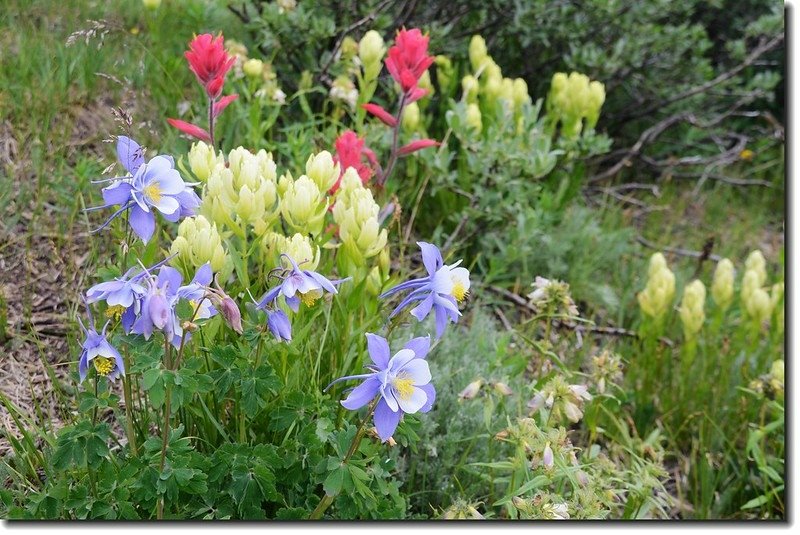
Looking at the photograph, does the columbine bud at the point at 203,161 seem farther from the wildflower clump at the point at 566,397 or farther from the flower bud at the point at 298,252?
the wildflower clump at the point at 566,397

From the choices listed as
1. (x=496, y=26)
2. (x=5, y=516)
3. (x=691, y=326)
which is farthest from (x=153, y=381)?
(x=496, y=26)

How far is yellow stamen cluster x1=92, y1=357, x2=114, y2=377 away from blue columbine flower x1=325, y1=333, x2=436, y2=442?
12.1 inches

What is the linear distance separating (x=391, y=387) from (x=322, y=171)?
0.43 metres

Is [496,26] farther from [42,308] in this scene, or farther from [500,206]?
[42,308]

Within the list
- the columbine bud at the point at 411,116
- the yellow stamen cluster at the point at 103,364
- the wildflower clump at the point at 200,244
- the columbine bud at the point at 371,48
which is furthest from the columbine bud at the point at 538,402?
the columbine bud at the point at 411,116

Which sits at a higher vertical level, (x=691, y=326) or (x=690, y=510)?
(x=691, y=326)

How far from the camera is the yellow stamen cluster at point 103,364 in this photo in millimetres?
1090

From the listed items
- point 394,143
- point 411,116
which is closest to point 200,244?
point 394,143

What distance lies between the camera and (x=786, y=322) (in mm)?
2068

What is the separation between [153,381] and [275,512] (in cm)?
40

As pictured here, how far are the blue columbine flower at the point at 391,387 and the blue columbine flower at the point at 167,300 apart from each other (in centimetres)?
21

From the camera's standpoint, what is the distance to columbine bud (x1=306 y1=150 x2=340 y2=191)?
4.42ft

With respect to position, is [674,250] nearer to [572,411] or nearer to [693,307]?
[693,307]

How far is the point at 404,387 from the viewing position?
3.46 ft
